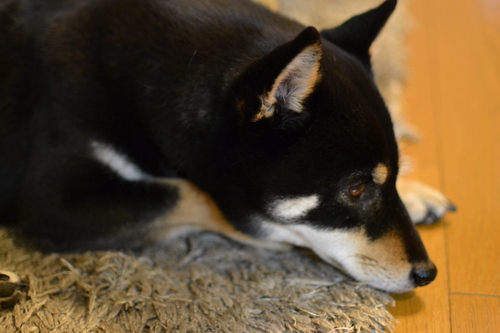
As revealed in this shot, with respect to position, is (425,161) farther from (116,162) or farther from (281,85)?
(116,162)

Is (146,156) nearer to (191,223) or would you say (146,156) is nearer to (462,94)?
(191,223)

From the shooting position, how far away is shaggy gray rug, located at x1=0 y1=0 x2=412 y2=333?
4.14ft

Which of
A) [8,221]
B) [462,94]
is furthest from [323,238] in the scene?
[462,94]

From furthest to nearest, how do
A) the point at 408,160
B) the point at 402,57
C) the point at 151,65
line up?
1. the point at 402,57
2. the point at 408,160
3. the point at 151,65

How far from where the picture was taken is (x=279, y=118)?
1.18m

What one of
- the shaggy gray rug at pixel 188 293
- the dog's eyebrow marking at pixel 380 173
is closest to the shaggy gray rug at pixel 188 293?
the shaggy gray rug at pixel 188 293

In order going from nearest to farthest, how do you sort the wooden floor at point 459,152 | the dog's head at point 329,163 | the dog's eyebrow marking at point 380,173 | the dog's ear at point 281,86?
the dog's ear at point 281,86 < the dog's head at point 329,163 < the dog's eyebrow marking at point 380,173 < the wooden floor at point 459,152

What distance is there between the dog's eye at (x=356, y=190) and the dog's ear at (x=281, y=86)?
0.20m

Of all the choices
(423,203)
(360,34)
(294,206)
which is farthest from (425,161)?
(294,206)

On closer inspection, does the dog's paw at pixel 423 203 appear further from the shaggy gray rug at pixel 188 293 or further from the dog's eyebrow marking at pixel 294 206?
the dog's eyebrow marking at pixel 294 206

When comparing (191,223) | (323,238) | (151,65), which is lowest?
(191,223)

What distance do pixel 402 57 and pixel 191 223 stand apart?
1.58m

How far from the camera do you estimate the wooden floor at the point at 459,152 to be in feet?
4.51

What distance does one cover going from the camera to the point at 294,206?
1283mm
